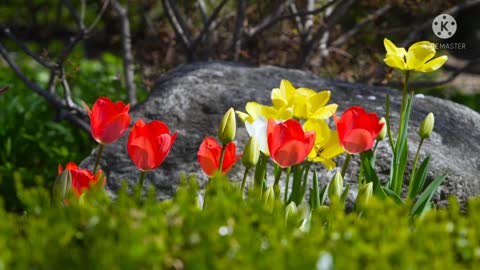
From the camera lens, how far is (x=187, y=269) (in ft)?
4.67

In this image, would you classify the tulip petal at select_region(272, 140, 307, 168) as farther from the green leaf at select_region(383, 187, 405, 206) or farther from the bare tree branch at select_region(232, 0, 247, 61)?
the bare tree branch at select_region(232, 0, 247, 61)

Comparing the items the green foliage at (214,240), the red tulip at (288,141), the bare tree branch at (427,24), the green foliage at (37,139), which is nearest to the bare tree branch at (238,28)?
the green foliage at (37,139)

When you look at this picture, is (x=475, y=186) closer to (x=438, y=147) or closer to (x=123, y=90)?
(x=438, y=147)

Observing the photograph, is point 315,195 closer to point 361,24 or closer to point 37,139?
point 37,139

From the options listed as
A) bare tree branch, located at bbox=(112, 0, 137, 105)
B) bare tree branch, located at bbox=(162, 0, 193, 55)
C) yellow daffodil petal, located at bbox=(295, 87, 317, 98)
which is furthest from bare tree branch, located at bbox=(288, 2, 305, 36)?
yellow daffodil petal, located at bbox=(295, 87, 317, 98)

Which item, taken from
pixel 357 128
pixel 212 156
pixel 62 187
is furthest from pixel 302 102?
pixel 62 187

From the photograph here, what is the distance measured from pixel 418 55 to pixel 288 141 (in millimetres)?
661

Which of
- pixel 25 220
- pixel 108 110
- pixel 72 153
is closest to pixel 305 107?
pixel 108 110

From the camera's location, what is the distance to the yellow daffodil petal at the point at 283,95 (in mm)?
2430

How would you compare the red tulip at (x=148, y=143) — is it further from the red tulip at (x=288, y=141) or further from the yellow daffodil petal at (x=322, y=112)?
the yellow daffodil petal at (x=322, y=112)

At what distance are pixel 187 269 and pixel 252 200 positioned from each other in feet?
1.37

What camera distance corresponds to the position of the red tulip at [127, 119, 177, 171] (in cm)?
218

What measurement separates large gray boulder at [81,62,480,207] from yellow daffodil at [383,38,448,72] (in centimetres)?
77

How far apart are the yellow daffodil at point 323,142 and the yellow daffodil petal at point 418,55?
36 centimetres
